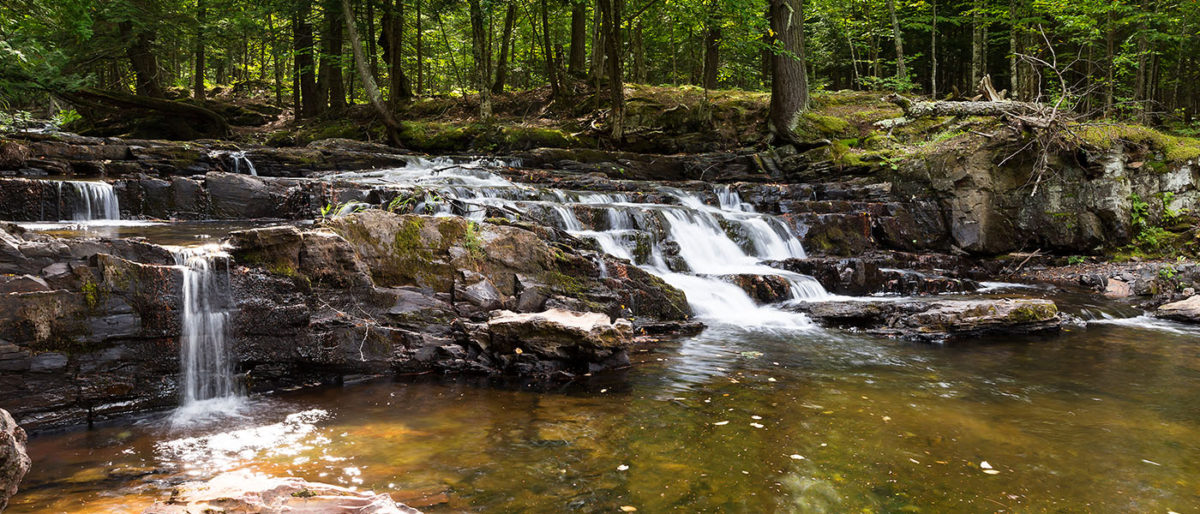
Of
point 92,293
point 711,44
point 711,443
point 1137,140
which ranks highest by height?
point 711,44

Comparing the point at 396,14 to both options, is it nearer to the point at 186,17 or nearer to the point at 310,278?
the point at 186,17

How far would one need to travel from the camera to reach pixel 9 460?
2645 millimetres

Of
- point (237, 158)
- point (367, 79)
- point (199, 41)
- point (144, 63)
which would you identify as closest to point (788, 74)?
point (367, 79)

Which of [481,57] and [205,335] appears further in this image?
[481,57]

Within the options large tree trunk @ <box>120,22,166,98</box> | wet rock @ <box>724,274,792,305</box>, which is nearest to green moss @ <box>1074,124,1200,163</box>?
wet rock @ <box>724,274,792,305</box>

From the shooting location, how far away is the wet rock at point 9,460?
261 cm

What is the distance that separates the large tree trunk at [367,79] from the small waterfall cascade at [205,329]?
11.5 m

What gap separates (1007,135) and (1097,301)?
405 centimetres

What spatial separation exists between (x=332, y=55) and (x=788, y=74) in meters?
12.6

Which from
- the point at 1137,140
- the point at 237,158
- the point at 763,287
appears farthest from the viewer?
the point at 1137,140

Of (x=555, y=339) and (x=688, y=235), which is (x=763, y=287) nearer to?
(x=688, y=235)

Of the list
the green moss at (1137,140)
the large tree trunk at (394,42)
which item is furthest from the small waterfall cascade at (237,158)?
the green moss at (1137,140)

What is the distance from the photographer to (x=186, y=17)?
1684 cm

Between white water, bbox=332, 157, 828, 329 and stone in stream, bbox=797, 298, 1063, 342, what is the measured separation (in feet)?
2.24
